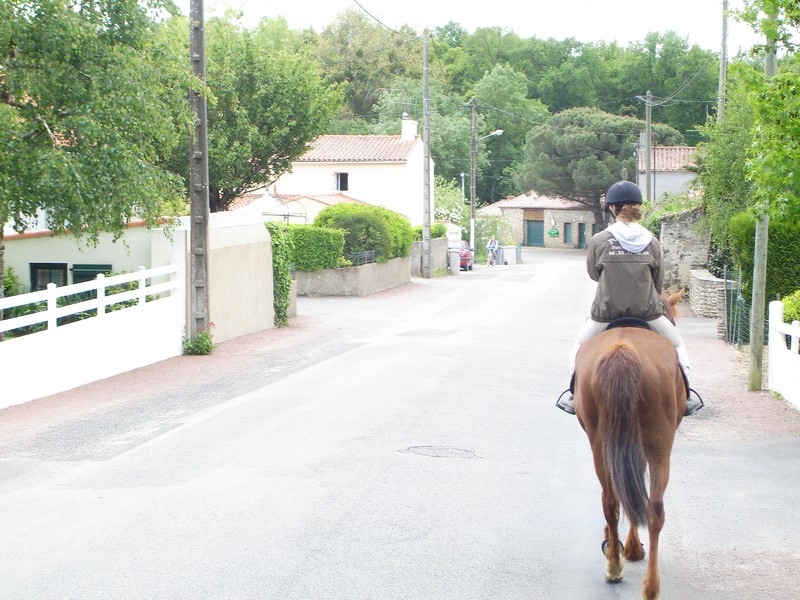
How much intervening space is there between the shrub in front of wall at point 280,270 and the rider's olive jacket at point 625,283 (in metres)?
17.4

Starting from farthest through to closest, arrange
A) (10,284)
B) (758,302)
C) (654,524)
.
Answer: (10,284) → (758,302) → (654,524)

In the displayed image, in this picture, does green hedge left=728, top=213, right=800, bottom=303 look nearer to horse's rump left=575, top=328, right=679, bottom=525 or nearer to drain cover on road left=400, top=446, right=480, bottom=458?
drain cover on road left=400, top=446, right=480, bottom=458

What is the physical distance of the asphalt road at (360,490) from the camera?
20.5 ft

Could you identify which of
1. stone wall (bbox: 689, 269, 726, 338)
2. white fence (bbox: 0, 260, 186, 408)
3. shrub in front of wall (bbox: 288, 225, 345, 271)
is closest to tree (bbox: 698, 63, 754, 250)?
stone wall (bbox: 689, 269, 726, 338)

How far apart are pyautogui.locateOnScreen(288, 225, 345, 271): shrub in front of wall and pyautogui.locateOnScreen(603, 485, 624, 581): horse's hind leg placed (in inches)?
1088

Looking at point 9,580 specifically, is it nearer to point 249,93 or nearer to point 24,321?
point 24,321

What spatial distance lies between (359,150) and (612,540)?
176 feet

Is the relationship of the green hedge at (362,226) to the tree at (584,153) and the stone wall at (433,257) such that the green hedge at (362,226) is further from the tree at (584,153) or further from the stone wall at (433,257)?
the tree at (584,153)

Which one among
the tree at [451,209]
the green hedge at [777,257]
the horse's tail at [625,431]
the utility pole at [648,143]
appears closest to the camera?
the horse's tail at [625,431]

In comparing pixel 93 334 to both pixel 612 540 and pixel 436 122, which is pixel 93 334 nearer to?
pixel 612 540

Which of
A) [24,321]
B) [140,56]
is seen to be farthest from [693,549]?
[140,56]

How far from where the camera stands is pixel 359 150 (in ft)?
194

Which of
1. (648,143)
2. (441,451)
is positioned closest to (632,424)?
(441,451)

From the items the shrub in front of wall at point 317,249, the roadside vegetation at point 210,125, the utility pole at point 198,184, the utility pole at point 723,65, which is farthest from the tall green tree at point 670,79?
the utility pole at point 198,184
